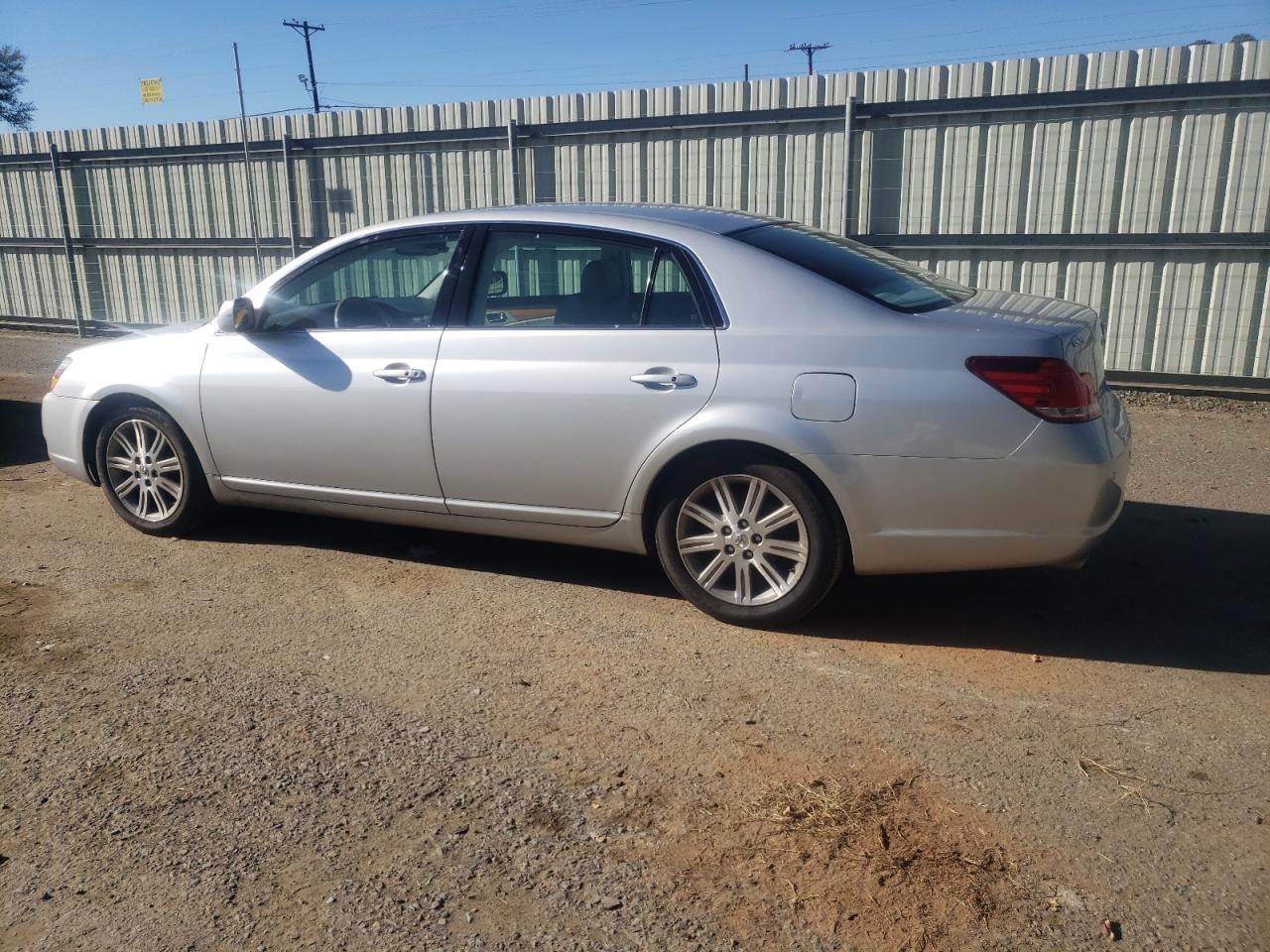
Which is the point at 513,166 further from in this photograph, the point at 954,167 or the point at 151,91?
the point at 151,91

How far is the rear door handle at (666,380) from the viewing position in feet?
14.0

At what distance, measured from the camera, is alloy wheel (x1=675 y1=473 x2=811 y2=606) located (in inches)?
166

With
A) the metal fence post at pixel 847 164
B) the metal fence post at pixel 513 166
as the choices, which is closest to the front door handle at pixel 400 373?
the metal fence post at pixel 847 164

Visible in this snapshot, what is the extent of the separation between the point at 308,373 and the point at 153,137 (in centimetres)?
1080

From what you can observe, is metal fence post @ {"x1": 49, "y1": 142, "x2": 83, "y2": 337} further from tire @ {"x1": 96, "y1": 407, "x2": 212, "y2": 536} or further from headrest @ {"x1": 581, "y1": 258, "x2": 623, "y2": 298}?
headrest @ {"x1": 581, "y1": 258, "x2": 623, "y2": 298}

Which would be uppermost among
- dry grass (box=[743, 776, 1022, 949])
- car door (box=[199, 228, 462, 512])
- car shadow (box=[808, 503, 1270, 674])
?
car door (box=[199, 228, 462, 512])

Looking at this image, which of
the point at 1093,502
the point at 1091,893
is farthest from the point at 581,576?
the point at 1091,893

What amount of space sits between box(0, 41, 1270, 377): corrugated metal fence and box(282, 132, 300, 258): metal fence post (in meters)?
0.03

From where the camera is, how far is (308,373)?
500 centimetres

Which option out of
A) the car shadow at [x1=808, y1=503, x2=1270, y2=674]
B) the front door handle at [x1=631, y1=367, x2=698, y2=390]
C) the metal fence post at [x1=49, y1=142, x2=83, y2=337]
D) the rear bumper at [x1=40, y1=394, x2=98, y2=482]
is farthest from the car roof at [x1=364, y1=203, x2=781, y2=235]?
the metal fence post at [x1=49, y1=142, x2=83, y2=337]

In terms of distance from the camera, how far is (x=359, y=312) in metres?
5.09

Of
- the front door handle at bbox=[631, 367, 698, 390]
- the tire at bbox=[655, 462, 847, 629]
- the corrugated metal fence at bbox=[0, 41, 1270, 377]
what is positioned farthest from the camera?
the corrugated metal fence at bbox=[0, 41, 1270, 377]

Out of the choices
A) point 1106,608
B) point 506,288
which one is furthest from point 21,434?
point 1106,608

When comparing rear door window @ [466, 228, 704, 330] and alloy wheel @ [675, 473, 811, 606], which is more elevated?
rear door window @ [466, 228, 704, 330]
